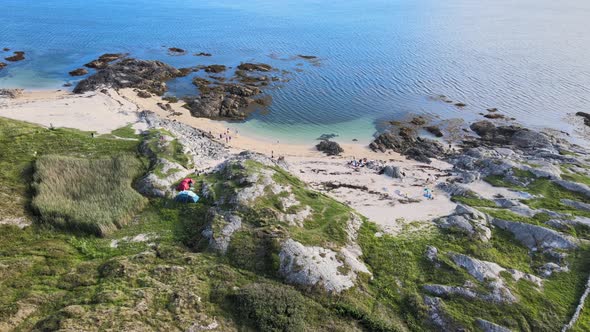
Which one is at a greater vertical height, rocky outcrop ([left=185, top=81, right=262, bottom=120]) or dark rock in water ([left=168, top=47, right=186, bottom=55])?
dark rock in water ([left=168, top=47, right=186, bottom=55])

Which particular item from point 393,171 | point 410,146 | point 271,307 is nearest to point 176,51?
point 410,146

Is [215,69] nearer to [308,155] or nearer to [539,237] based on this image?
[308,155]

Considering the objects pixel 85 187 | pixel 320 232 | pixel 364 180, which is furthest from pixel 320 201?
pixel 85 187

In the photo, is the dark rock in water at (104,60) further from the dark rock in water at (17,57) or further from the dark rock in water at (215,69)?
the dark rock in water at (215,69)

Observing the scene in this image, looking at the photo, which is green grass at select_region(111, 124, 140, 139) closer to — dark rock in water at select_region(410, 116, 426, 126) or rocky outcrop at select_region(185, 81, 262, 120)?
rocky outcrop at select_region(185, 81, 262, 120)

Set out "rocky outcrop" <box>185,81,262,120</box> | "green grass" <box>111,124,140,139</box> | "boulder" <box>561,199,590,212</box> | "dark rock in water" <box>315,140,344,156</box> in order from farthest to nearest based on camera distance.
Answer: "rocky outcrop" <box>185,81,262,120</box>
"dark rock in water" <box>315,140,344,156</box>
"green grass" <box>111,124,140,139</box>
"boulder" <box>561,199,590,212</box>

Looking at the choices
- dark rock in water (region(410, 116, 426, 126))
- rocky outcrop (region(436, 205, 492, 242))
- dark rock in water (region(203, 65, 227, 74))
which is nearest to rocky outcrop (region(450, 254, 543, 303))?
rocky outcrop (region(436, 205, 492, 242))
